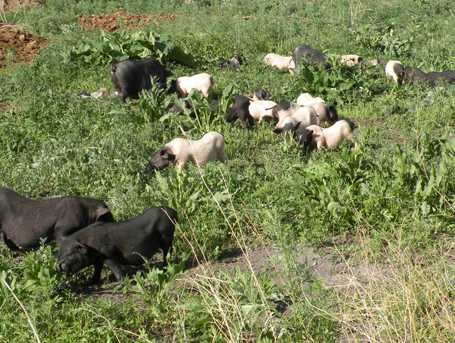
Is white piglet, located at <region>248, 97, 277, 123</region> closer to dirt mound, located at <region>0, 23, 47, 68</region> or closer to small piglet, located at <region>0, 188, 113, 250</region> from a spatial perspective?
small piglet, located at <region>0, 188, 113, 250</region>

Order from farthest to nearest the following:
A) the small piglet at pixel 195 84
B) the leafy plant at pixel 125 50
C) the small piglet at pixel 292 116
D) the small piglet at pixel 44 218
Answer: the leafy plant at pixel 125 50, the small piglet at pixel 195 84, the small piglet at pixel 292 116, the small piglet at pixel 44 218

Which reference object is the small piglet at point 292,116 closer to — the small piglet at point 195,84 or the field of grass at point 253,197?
the field of grass at point 253,197

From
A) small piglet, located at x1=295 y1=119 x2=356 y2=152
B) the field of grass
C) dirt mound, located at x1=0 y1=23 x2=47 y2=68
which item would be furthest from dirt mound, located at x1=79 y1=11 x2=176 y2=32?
small piglet, located at x1=295 y1=119 x2=356 y2=152

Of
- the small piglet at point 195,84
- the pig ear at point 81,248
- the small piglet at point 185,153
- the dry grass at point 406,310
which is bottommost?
the small piglet at point 195,84

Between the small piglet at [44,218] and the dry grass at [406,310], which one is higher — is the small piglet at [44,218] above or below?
below

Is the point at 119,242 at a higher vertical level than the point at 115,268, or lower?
higher

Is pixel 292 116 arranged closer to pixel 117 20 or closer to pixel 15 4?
pixel 117 20

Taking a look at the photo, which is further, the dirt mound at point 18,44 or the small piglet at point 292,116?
the dirt mound at point 18,44

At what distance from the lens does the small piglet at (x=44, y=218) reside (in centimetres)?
647

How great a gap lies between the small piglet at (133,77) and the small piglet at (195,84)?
298mm

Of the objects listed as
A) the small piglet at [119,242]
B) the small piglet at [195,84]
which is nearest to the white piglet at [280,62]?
the small piglet at [195,84]

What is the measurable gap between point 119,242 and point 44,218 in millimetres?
961

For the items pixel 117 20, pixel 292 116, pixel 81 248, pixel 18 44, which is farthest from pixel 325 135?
pixel 117 20

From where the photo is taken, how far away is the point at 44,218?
656cm
